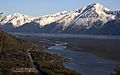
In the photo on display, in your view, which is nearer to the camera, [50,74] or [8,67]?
[50,74]

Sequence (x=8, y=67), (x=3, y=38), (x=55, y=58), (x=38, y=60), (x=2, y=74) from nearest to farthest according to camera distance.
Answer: (x=2, y=74)
(x=8, y=67)
(x=38, y=60)
(x=55, y=58)
(x=3, y=38)

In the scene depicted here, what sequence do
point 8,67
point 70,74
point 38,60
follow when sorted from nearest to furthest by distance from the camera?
point 70,74 → point 8,67 → point 38,60

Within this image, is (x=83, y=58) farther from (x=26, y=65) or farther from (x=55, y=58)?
(x=26, y=65)

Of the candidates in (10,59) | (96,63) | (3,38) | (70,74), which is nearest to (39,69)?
(70,74)

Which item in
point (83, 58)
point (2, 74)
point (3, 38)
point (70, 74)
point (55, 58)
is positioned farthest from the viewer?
point (3, 38)

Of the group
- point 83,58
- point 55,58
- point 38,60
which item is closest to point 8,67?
point 38,60

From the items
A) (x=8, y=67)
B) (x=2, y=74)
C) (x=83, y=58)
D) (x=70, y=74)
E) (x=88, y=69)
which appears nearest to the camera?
(x=2, y=74)

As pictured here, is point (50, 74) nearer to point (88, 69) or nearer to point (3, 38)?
point (88, 69)

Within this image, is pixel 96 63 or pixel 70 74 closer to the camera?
pixel 70 74
